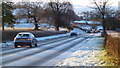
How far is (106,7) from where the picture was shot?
61.0 meters

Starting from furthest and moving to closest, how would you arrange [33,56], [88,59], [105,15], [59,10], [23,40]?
[59,10], [105,15], [23,40], [33,56], [88,59]

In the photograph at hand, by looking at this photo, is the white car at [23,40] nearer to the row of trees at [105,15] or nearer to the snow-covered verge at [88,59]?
the snow-covered verge at [88,59]

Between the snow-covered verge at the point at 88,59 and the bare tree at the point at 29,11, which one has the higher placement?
the bare tree at the point at 29,11

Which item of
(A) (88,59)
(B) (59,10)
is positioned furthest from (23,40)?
(B) (59,10)

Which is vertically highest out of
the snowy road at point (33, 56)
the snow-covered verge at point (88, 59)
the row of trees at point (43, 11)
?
the row of trees at point (43, 11)

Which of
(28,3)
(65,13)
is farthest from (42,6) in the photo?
(65,13)

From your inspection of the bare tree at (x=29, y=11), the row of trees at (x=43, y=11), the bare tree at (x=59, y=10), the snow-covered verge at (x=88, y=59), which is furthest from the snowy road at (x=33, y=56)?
the bare tree at (x=59, y=10)

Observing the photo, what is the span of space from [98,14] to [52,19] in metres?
23.0

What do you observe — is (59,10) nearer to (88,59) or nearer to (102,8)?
(102,8)

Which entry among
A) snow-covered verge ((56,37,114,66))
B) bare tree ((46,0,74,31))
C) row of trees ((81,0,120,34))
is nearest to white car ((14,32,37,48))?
snow-covered verge ((56,37,114,66))

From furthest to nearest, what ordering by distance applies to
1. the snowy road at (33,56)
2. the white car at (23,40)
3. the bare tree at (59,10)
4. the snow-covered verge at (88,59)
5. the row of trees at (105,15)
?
1. the bare tree at (59,10)
2. the row of trees at (105,15)
3. the white car at (23,40)
4. the snowy road at (33,56)
5. the snow-covered verge at (88,59)

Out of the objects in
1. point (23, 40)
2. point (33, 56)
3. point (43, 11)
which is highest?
point (43, 11)

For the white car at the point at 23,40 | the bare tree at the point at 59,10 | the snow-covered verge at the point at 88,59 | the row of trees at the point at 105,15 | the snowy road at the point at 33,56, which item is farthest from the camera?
the bare tree at the point at 59,10

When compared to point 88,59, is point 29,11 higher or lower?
higher
